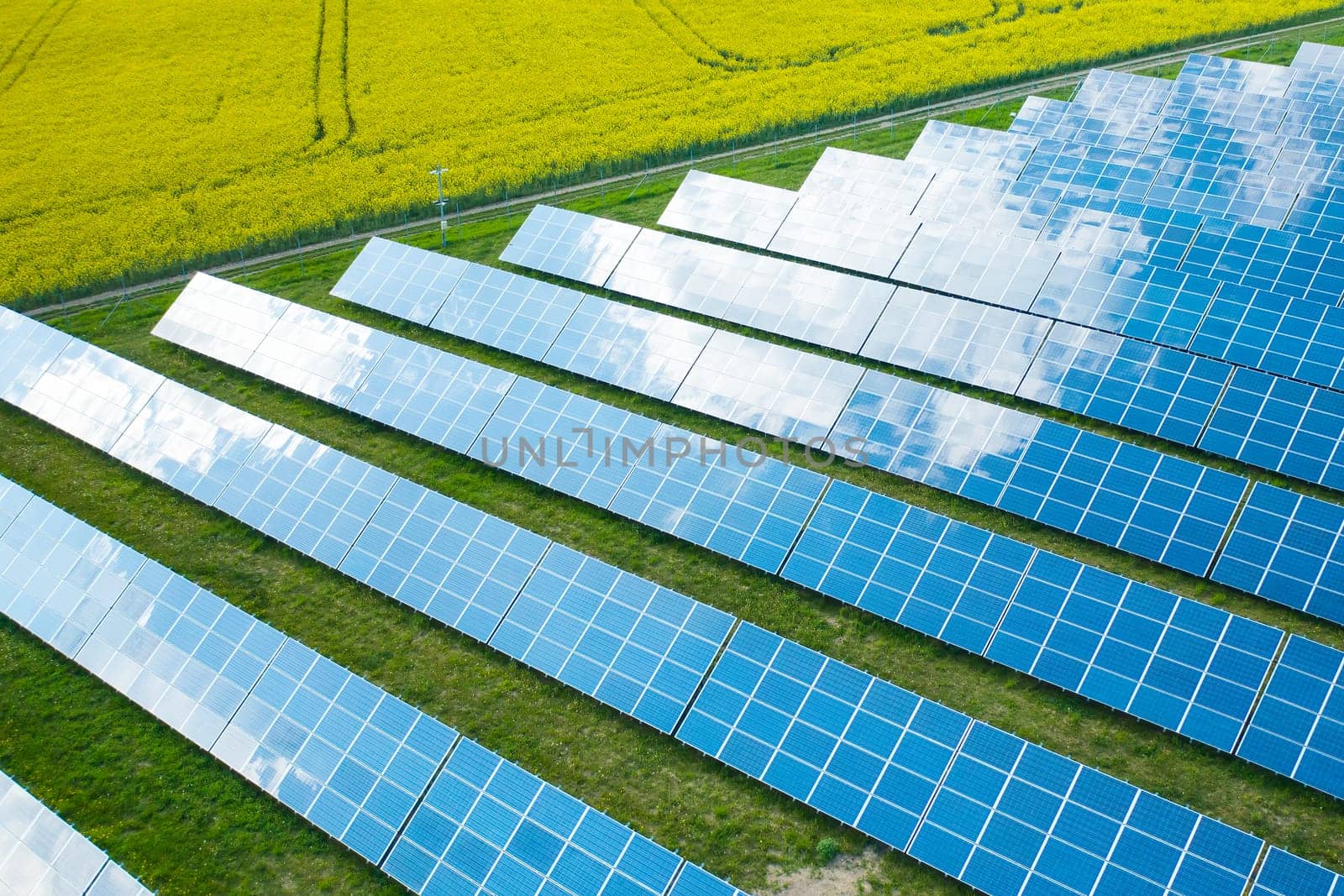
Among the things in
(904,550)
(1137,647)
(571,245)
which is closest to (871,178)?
(571,245)

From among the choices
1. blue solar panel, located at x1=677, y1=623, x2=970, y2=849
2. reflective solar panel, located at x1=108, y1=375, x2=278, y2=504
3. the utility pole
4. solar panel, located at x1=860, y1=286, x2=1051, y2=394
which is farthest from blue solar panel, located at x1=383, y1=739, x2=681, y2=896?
the utility pole

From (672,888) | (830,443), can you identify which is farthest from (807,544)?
(672,888)

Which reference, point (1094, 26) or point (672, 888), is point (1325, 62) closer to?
point (1094, 26)

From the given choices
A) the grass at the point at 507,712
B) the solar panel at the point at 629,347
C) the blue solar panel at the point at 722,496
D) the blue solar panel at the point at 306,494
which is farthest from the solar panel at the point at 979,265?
the blue solar panel at the point at 306,494

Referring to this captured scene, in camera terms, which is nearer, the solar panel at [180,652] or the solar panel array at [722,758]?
the solar panel array at [722,758]

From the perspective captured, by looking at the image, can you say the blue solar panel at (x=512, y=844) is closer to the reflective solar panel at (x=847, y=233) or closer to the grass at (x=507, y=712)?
the grass at (x=507, y=712)
